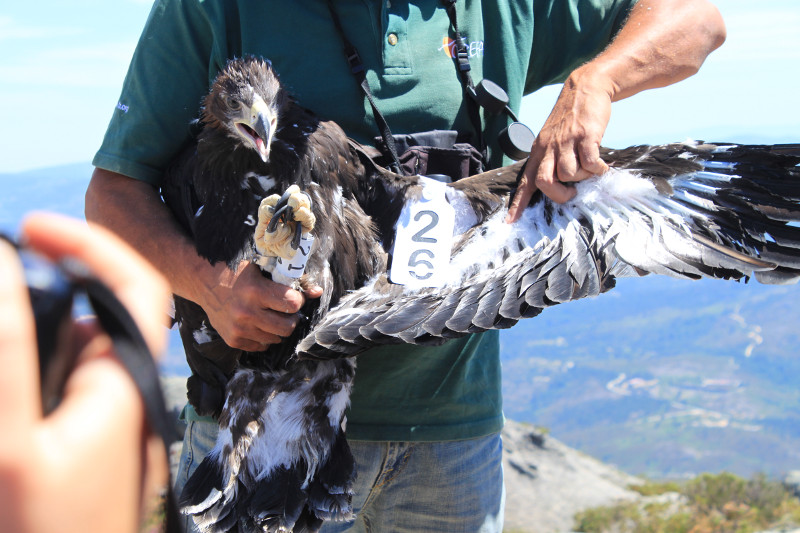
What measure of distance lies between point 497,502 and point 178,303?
4.63ft

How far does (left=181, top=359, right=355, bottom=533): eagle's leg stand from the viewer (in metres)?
2.03

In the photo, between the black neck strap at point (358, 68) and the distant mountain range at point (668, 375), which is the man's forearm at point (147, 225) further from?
the distant mountain range at point (668, 375)

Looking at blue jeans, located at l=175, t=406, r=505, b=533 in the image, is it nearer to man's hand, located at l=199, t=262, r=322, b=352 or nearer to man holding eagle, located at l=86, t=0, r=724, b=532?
man holding eagle, located at l=86, t=0, r=724, b=532

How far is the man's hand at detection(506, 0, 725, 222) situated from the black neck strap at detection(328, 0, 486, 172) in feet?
0.85

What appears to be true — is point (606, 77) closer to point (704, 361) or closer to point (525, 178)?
point (525, 178)

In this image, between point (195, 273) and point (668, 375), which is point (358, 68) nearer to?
point (195, 273)

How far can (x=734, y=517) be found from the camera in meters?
6.98

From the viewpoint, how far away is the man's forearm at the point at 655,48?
7.23 feet

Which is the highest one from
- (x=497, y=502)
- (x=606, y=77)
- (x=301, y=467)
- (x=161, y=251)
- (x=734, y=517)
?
(x=606, y=77)

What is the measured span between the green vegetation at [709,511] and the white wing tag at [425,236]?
5.85 m

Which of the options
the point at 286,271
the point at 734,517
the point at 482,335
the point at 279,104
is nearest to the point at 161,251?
the point at 286,271

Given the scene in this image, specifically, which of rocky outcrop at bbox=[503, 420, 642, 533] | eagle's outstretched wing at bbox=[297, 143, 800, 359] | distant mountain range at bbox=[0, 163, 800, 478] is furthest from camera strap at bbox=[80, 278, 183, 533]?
distant mountain range at bbox=[0, 163, 800, 478]

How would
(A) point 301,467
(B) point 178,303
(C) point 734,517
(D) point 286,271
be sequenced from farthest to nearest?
(C) point 734,517
(B) point 178,303
(A) point 301,467
(D) point 286,271

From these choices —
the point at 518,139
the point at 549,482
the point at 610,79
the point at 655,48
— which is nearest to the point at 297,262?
the point at 518,139
